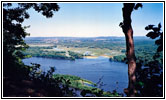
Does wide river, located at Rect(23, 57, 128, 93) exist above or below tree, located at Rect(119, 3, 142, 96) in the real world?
below

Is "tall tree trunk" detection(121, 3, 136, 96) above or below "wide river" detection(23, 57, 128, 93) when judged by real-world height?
above

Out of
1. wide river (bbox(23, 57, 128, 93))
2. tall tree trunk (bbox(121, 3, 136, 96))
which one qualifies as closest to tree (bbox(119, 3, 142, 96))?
tall tree trunk (bbox(121, 3, 136, 96))

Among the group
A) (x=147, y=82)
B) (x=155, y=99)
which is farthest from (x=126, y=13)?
(x=155, y=99)

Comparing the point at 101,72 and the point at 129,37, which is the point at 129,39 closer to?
the point at 129,37

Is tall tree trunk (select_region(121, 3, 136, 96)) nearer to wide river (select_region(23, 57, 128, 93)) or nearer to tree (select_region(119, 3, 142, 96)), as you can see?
tree (select_region(119, 3, 142, 96))

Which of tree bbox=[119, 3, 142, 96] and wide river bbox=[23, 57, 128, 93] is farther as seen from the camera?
wide river bbox=[23, 57, 128, 93]

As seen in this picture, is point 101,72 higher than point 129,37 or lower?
lower

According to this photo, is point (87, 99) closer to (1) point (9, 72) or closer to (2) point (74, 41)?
(1) point (9, 72)

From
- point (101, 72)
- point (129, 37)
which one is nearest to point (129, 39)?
point (129, 37)

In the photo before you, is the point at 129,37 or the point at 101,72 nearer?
the point at 129,37

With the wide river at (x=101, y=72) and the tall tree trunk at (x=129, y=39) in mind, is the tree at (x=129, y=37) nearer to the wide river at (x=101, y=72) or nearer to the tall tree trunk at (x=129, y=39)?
the tall tree trunk at (x=129, y=39)

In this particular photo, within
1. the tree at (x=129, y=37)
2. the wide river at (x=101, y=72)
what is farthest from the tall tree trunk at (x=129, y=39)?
the wide river at (x=101, y=72)
